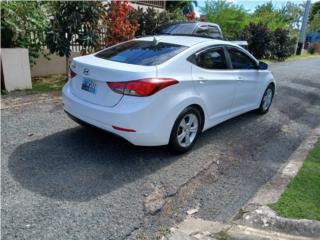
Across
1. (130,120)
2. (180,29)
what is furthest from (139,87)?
(180,29)

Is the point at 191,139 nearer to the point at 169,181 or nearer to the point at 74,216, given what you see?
the point at 169,181

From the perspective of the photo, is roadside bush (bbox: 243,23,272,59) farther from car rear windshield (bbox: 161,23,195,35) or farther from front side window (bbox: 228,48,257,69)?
front side window (bbox: 228,48,257,69)

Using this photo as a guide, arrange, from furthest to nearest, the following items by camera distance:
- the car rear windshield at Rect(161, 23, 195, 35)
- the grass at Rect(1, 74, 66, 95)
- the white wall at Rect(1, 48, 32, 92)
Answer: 1. the car rear windshield at Rect(161, 23, 195, 35)
2. the grass at Rect(1, 74, 66, 95)
3. the white wall at Rect(1, 48, 32, 92)

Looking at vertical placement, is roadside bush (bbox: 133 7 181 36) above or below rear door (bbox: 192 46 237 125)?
above

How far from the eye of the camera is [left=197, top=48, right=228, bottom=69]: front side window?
472cm

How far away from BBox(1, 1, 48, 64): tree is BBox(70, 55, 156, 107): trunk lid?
12.8 feet

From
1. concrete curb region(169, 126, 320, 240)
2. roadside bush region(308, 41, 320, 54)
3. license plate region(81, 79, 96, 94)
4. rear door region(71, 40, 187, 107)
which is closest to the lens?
concrete curb region(169, 126, 320, 240)

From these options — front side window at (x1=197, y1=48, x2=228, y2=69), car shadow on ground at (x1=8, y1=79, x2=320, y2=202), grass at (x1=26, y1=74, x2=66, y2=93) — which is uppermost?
front side window at (x1=197, y1=48, x2=228, y2=69)

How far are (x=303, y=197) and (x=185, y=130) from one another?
1703 millimetres

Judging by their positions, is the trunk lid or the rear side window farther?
the rear side window

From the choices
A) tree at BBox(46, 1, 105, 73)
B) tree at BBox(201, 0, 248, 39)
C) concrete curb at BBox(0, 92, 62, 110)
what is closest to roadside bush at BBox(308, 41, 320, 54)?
tree at BBox(201, 0, 248, 39)

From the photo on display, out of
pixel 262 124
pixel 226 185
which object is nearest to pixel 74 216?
pixel 226 185

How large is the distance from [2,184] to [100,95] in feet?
4.94

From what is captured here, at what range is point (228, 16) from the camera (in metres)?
21.6
